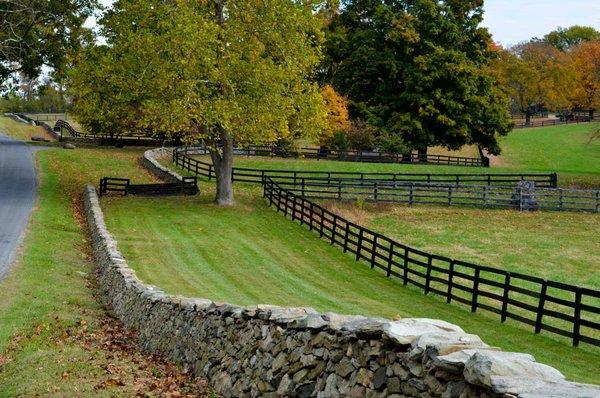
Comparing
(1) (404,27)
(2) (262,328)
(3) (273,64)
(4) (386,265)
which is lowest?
(4) (386,265)

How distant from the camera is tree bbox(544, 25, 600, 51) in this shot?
167 meters

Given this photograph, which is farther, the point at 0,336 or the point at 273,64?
the point at 273,64

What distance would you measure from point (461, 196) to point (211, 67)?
63.7 ft

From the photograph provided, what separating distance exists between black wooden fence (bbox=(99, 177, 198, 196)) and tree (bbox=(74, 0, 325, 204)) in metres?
5.08

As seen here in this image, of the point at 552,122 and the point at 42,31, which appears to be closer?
the point at 42,31

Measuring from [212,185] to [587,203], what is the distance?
22.4m

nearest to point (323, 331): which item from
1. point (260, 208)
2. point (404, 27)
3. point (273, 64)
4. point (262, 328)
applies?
point (262, 328)

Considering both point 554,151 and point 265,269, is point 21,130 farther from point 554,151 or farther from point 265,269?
point 265,269

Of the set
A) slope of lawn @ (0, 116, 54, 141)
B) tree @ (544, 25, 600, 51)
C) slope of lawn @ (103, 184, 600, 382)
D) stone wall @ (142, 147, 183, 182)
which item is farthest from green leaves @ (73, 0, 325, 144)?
tree @ (544, 25, 600, 51)

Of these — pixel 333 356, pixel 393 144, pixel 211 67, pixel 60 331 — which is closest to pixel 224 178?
pixel 211 67

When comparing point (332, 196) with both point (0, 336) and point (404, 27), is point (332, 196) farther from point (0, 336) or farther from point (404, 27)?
point (0, 336)

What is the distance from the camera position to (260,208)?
134 ft

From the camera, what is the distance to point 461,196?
158 ft

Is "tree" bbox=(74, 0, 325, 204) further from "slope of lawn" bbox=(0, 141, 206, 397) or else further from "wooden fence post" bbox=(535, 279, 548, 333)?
"wooden fence post" bbox=(535, 279, 548, 333)
